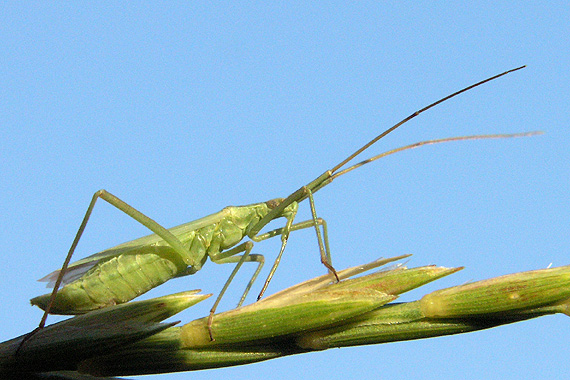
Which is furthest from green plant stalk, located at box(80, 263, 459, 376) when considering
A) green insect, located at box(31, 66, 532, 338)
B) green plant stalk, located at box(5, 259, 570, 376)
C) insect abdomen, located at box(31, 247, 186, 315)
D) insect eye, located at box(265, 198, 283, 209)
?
insect eye, located at box(265, 198, 283, 209)

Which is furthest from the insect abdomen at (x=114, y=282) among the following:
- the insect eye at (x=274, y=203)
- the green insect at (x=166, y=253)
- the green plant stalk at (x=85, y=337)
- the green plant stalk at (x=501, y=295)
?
the green plant stalk at (x=501, y=295)

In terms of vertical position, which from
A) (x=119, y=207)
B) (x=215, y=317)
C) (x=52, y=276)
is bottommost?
(x=215, y=317)

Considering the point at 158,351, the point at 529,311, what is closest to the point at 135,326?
the point at 158,351

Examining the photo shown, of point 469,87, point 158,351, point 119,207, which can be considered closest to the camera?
point 158,351

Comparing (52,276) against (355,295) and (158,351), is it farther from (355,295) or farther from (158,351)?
(355,295)

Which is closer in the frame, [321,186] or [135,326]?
[135,326]

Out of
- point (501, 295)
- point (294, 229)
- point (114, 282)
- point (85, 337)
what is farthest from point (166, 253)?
point (501, 295)

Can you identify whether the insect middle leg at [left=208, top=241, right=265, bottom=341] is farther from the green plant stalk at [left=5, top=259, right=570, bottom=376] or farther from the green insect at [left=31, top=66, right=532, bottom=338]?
the green plant stalk at [left=5, top=259, right=570, bottom=376]

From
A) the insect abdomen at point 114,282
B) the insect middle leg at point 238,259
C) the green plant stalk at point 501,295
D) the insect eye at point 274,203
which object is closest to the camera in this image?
the green plant stalk at point 501,295

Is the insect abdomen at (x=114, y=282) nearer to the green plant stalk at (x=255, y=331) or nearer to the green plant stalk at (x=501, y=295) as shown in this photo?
the green plant stalk at (x=255, y=331)
